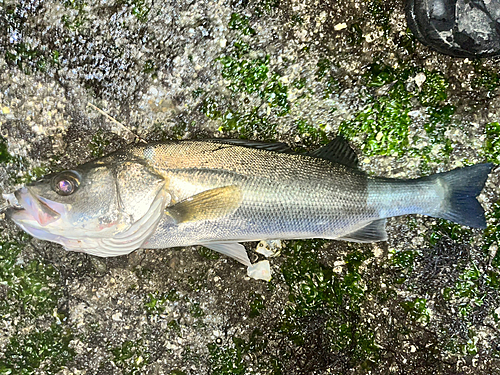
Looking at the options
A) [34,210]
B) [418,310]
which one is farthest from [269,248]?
[34,210]

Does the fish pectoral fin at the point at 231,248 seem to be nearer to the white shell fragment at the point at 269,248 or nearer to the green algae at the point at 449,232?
the white shell fragment at the point at 269,248

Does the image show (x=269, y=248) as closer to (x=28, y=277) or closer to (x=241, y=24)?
(x=241, y=24)

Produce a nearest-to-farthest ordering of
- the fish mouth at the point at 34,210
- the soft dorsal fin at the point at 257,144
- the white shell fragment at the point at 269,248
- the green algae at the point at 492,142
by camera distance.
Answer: the fish mouth at the point at 34,210 → the soft dorsal fin at the point at 257,144 → the green algae at the point at 492,142 → the white shell fragment at the point at 269,248

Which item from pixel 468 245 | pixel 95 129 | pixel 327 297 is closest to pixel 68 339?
pixel 95 129

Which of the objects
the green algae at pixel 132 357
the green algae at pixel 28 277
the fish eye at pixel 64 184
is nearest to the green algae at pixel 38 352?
the green algae at pixel 28 277

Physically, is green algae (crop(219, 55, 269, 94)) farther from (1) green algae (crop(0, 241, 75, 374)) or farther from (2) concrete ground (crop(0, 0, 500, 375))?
(1) green algae (crop(0, 241, 75, 374))

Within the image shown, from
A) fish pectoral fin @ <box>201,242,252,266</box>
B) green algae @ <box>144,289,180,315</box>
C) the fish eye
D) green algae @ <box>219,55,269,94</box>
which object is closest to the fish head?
the fish eye
